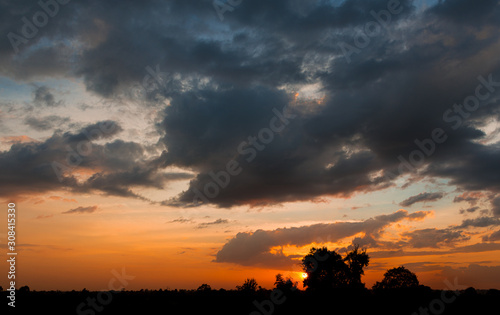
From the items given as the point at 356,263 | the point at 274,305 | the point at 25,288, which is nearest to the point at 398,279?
the point at 356,263

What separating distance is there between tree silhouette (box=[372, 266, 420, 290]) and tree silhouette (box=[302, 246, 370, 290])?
551 cm

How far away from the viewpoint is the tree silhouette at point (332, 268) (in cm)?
10612

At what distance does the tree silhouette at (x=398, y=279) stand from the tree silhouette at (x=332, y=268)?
18.1 feet

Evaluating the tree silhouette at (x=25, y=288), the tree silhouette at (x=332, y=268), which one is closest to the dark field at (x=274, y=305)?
Result: the tree silhouette at (x=25, y=288)

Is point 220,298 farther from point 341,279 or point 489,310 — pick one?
point 341,279

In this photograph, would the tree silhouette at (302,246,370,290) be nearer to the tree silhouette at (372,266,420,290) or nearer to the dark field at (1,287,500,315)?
the tree silhouette at (372,266,420,290)

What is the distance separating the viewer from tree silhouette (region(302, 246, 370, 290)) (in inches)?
4178

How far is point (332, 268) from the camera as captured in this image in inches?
4218

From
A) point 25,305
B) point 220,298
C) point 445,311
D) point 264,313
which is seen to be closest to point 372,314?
point 445,311

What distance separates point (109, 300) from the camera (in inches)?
2437

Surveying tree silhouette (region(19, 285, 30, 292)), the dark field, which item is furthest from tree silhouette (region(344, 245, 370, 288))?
tree silhouette (region(19, 285, 30, 292))

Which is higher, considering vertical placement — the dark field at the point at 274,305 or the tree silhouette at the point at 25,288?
the tree silhouette at the point at 25,288

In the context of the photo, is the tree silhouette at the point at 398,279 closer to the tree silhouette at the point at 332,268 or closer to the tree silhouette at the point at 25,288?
the tree silhouette at the point at 332,268

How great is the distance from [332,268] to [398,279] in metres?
16.8
